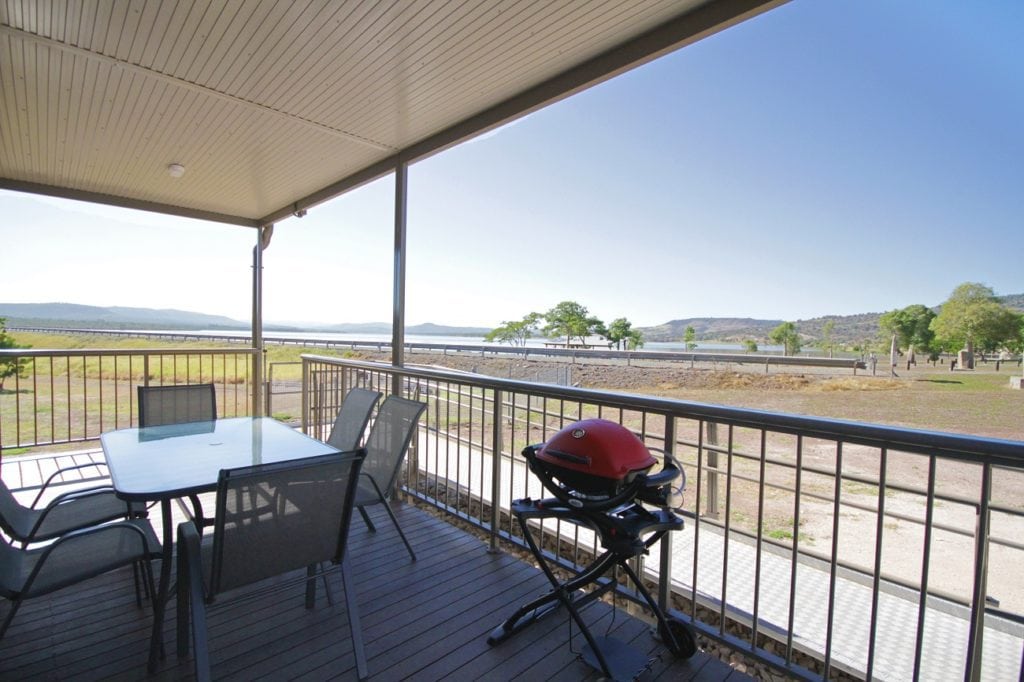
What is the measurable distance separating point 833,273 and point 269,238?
2737cm

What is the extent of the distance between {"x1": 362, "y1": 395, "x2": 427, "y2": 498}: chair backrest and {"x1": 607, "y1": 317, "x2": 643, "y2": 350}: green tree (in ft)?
91.8

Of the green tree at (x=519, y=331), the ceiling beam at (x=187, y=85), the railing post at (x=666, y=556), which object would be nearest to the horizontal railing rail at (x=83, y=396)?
the ceiling beam at (x=187, y=85)

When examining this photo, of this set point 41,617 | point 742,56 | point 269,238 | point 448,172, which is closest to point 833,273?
point 742,56

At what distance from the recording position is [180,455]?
2.07m

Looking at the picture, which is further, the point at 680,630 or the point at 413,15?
the point at 413,15

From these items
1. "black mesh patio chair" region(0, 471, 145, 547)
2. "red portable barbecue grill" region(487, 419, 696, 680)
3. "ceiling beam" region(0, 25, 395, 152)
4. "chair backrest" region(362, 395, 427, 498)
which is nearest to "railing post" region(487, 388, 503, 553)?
"chair backrest" region(362, 395, 427, 498)

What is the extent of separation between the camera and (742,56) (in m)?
16.1

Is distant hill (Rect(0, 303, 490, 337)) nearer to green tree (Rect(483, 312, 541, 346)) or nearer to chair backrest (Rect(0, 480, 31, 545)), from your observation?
green tree (Rect(483, 312, 541, 346))

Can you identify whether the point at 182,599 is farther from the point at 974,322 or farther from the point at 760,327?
the point at 760,327

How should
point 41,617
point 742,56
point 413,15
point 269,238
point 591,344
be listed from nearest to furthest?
point 41,617 < point 413,15 < point 269,238 < point 742,56 < point 591,344

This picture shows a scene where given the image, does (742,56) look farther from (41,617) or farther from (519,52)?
(41,617)

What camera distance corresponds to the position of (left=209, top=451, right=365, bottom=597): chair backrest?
1.38 m

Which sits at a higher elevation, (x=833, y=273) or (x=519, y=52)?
(x=833, y=273)

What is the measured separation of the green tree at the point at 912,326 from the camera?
1567cm
